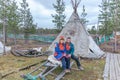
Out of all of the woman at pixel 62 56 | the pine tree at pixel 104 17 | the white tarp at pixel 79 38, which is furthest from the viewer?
the pine tree at pixel 104 17

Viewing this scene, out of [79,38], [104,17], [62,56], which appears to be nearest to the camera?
[62,56]

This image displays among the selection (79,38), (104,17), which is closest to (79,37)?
(79,38)

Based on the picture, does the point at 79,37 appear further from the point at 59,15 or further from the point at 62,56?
the point at 59,15

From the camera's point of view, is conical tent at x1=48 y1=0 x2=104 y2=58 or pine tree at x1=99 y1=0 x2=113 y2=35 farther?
pine tree at x1=99 y1=0 x2=113 y2=35

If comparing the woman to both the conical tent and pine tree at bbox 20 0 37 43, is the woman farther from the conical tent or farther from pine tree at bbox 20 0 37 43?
pine tree at bbox 20 0 37 43

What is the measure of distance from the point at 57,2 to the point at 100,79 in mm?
22343

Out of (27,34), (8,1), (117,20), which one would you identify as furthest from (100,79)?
(27,34)

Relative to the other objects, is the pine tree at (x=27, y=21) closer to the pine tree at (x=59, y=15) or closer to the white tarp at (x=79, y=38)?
the pine tree at (x=59, y=15)

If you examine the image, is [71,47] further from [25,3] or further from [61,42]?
[25,3]

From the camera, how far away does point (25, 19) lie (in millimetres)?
31594

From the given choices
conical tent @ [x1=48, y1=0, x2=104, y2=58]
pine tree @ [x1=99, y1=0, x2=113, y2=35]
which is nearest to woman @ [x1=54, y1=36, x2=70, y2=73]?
conical tent @ [x1=48, y1=0, x2=104, y2=58]

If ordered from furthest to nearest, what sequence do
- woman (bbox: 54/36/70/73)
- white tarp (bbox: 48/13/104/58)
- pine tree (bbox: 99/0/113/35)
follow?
1. pine tree (bbox: 99/0/113/35)
2. white tarp (bbox: 48/13/104/58)
3. woman (bbox: 54/36/70/73)

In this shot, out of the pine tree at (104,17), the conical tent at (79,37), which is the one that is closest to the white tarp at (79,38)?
the conical tent at (79,37)

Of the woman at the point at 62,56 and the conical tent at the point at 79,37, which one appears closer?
the woman at the point at 62,56
